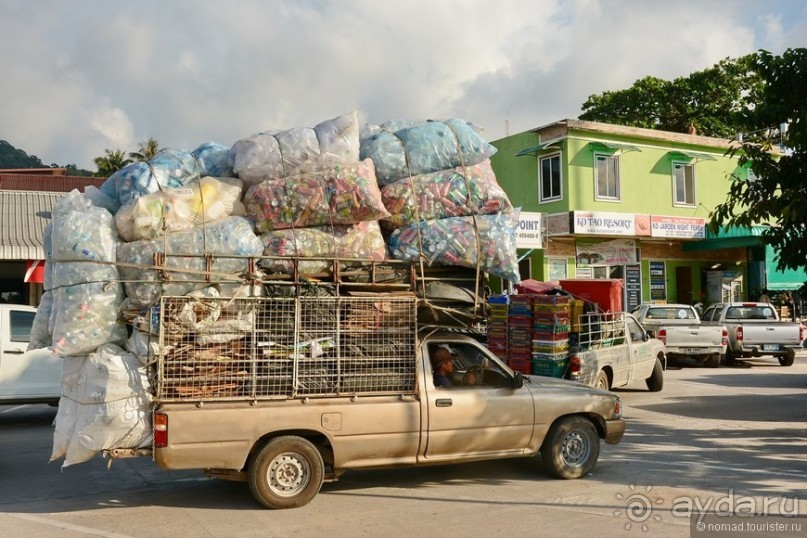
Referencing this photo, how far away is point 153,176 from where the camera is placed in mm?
6641

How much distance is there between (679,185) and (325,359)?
24559 mm

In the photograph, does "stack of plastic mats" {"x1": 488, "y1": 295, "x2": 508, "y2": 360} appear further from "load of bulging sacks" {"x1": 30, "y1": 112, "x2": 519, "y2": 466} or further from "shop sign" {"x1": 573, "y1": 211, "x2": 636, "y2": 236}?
"shop sign" {"x1": 573, "y1": 211, "x2": 636, "y2": 236}

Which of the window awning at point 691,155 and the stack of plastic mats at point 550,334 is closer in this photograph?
the stack of plastic mats at point 550,334

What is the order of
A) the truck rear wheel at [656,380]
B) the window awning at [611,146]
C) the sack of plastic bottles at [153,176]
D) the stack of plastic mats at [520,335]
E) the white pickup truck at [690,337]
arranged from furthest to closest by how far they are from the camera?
1. the window awning at [611,146]
2. the white pickup truck at [690,337]
3. the truck rear wheel at [656,380]
4. the stack of plastic mats at [520,335]
5. the sack of plastic bottles at [153,176]

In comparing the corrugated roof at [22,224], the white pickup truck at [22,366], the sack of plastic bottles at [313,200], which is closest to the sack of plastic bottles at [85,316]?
the sack of plastic bottles at [313,200]

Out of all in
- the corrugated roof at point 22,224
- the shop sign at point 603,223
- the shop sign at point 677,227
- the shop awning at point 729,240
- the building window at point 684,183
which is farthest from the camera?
the building window at point 684,183

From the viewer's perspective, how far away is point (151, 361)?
242 inches

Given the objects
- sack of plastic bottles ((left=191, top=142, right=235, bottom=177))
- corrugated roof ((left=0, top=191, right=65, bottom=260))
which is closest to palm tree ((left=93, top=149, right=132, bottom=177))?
corrugated roof ((left=0, top=191, right=65, bottom=260))

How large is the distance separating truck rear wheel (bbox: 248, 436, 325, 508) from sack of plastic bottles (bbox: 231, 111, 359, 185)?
245 cm

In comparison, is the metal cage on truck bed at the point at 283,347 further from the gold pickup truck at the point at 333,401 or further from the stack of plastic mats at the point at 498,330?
the stack of plastic mats at the point at 498,330

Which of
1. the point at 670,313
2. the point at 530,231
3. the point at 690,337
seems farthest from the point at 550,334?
the point at 530,231

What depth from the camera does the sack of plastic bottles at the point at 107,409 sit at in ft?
19.7

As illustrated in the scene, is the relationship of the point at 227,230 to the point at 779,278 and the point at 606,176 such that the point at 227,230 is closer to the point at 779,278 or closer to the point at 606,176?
the point at 606,176

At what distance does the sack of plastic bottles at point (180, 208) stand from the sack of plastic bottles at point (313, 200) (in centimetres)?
22
